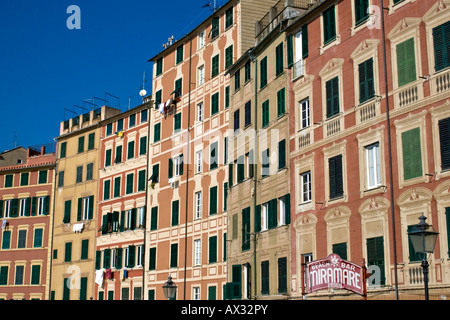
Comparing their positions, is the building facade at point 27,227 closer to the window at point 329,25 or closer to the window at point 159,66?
the window at point 159,66

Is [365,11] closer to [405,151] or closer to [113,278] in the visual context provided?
[405,151]

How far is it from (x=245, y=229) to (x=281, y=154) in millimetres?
5625

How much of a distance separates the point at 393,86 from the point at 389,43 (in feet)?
5.76

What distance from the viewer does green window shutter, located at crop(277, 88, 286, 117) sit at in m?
34.7

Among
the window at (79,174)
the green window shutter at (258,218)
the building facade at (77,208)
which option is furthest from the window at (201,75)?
the window at (79,174)

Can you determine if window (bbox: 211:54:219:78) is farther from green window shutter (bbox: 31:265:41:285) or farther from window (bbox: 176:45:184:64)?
green window shutter (bbox: 31:265:41:285)

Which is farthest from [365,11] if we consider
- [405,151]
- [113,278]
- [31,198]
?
[31,198]

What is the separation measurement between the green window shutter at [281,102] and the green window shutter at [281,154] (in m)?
1.54

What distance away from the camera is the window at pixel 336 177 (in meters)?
29.0

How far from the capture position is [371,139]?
2719 centimetres

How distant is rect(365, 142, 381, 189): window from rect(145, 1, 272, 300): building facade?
16.6m

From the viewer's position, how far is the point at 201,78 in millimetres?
49469

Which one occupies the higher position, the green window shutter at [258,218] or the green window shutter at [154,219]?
the green window shutter at [154,219]

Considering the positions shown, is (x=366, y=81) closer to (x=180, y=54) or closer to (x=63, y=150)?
(x=180, y=54)
